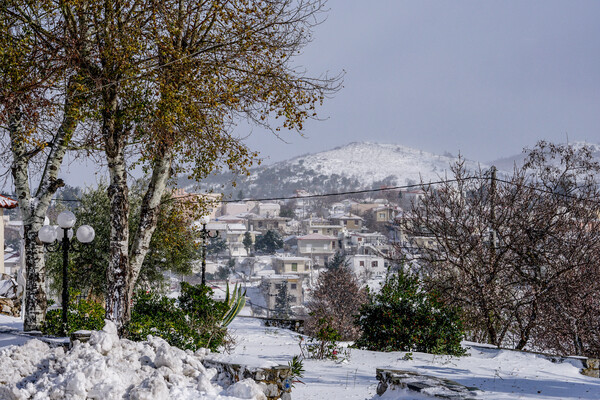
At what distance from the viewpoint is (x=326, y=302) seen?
39.0m

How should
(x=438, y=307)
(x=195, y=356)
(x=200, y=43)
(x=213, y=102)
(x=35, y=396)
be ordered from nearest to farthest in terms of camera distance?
(x=35, y=396)
(x=195, y=356)
(x=213, y=102)
(x=200, y=43)
(x=438, y=307)

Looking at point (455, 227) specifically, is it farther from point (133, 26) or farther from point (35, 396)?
→ point (35, 396)

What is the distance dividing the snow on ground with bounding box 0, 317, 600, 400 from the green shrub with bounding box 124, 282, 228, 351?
126 centimetres

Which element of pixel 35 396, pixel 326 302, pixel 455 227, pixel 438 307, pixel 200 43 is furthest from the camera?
pixel 326 302

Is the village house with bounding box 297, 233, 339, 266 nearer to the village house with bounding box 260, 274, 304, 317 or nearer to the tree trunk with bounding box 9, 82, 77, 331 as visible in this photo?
the village house with bounding box 260, 274, 304, 317

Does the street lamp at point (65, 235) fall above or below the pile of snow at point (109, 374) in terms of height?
above

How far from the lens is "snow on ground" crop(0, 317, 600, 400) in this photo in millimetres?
5184

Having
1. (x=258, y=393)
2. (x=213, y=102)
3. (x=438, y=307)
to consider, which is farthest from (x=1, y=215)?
(x=258, y=393)

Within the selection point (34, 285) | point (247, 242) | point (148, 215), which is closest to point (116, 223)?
point (148, 215)

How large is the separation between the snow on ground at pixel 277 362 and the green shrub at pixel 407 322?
65 cm

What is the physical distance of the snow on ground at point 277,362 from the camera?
5.18m

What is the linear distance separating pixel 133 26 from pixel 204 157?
282 centimetres

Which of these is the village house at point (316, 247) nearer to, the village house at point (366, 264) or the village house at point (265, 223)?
the village house at point (366, 264)

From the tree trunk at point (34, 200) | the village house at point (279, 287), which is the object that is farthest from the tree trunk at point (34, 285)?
the village house at point (279, 287)
